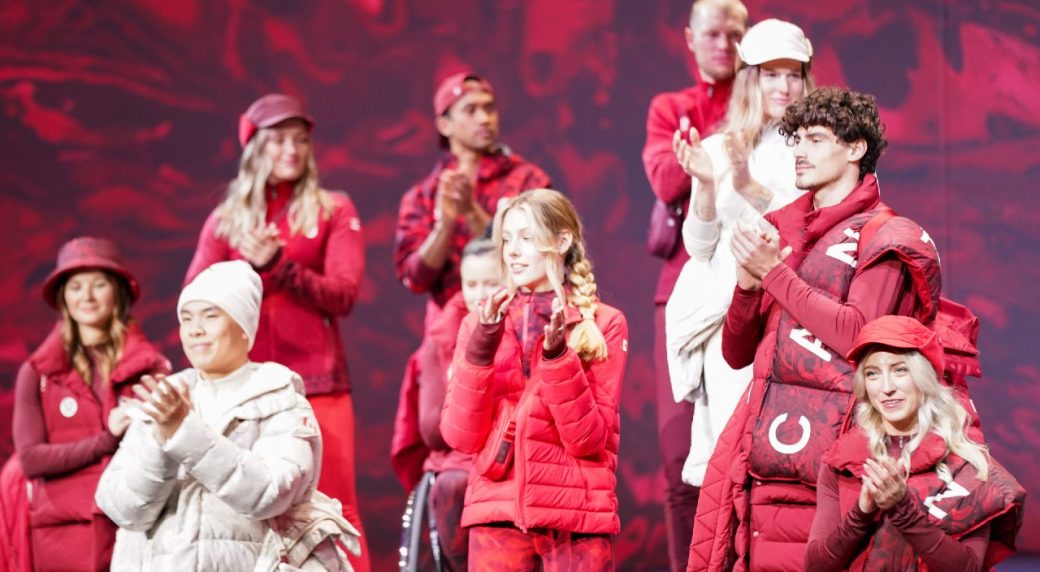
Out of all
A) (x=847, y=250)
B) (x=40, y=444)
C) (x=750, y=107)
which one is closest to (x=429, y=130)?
(x=40, y=444)

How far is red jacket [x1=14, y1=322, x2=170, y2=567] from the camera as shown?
5.15 m

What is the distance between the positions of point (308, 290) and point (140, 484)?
1.55m

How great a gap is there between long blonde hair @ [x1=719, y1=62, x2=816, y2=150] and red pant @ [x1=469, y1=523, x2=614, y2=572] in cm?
128

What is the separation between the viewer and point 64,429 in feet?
17.3

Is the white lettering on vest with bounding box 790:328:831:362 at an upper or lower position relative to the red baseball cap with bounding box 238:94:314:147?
lower

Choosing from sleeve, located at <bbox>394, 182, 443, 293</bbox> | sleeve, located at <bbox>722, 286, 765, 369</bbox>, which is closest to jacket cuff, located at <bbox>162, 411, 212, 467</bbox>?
sleeve, located at <bbox>722, 286, 765, 369</bbox>

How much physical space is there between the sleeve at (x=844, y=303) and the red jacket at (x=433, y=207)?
213cm

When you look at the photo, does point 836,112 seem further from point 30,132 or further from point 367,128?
point 30,132

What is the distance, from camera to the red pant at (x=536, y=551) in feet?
13.0

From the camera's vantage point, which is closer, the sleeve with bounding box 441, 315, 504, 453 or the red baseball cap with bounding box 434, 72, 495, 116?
the sleeve with bounding box 441, 315, 504, 453

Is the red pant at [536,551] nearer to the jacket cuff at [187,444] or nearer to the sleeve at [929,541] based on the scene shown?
the jacket cuff at [187,444]

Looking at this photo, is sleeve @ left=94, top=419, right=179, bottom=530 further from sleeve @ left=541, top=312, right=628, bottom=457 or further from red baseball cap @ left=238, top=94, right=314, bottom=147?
red baseball cap @ left=238, top=94, right=314, bottom=147

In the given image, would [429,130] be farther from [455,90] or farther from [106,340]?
[106,340]

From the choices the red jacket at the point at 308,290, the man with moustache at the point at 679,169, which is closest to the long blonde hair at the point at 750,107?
the man with moustache at the point at 679,169
